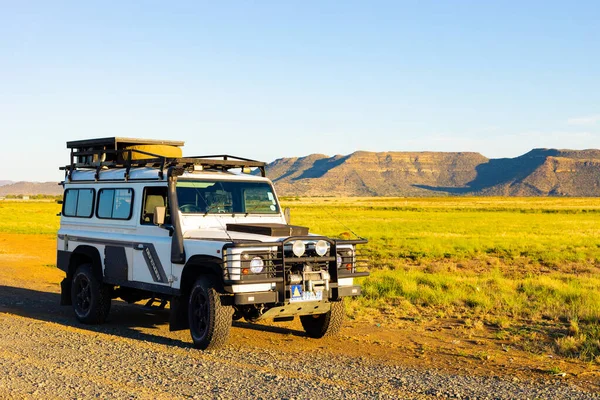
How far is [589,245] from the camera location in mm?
33812

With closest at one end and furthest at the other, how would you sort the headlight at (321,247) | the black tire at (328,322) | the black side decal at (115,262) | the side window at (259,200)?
the headlight at (321,247) → the black tire at (328,322) → the black side decal at (115,262) → the side window at (259,200)

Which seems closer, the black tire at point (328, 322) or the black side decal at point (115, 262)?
the black tire at point (328, 322)

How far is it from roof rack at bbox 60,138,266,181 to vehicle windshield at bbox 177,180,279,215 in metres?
0.34

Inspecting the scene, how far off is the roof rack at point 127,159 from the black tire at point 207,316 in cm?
195

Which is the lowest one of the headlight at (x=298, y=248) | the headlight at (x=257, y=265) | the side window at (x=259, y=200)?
the headlight at (x=257, y=265)

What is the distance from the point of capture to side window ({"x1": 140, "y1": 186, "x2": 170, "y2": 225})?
1014 cm

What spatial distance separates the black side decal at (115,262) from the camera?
1059cm

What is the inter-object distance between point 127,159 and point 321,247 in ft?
13.0

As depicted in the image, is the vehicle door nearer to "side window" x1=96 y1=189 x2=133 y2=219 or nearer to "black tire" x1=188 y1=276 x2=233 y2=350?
"side window" x1=96 y1=189 x2=133 y2=219

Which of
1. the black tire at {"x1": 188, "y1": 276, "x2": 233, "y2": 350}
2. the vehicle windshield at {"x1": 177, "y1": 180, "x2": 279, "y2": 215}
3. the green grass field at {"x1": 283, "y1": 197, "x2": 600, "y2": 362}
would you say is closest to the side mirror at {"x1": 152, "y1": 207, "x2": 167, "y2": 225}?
the vehicle windshield at {"x1": 177, "y1": 180, "x2": 279, "y2": 215}

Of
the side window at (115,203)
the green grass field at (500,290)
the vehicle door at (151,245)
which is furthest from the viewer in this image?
the green grass field at (500,290)

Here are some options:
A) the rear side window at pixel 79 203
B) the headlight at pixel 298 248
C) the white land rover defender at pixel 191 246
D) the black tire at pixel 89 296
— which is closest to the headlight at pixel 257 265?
the white land rover defender at pixel 191 246

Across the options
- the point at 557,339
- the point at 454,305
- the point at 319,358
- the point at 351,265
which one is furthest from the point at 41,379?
the point at 454,305

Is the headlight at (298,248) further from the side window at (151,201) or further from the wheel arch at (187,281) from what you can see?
the side window at (151,201)
